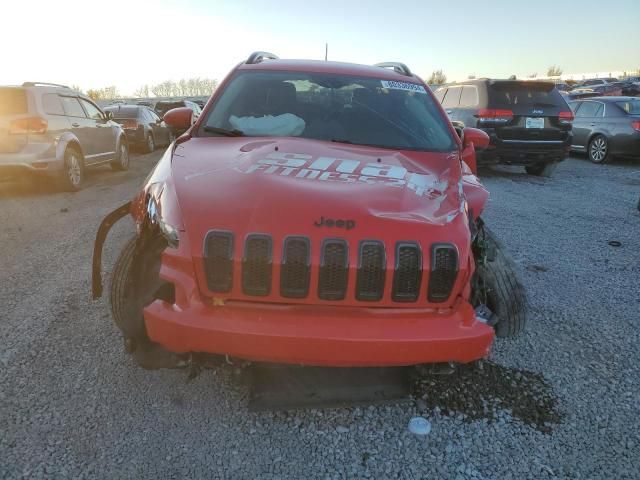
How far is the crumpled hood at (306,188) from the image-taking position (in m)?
2.15

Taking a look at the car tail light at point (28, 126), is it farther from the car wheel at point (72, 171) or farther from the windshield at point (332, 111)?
the windshield at point (332, 111)

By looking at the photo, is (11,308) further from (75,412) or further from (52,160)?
(52,160)

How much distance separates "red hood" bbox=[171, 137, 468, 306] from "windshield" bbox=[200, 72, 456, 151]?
40 centimetres

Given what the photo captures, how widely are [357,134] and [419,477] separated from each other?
84.6 inches

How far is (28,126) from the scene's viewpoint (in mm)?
7082

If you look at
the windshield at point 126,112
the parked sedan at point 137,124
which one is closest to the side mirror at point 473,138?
the parked sedan at point 137,124

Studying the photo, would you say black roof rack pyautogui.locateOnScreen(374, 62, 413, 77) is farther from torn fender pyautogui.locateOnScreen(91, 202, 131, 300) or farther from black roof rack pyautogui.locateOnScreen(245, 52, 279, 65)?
torn fender pyautogui.locateOnScreen(91, 202, 131, 300)

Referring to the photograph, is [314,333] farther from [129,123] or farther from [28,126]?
[129,123]

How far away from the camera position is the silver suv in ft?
22.8

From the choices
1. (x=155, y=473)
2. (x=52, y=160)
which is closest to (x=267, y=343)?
(x=155, y=473)

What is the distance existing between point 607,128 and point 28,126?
38.7 feet

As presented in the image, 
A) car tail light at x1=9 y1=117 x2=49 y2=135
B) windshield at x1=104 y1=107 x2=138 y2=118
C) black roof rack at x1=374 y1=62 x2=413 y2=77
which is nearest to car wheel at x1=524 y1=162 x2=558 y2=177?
black roof rack at x1=374 y1=62 x2=413 y2=77

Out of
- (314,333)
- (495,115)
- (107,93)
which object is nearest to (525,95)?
(495,115)

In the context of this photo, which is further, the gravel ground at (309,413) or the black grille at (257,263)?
the gravel ground at (309,413)
